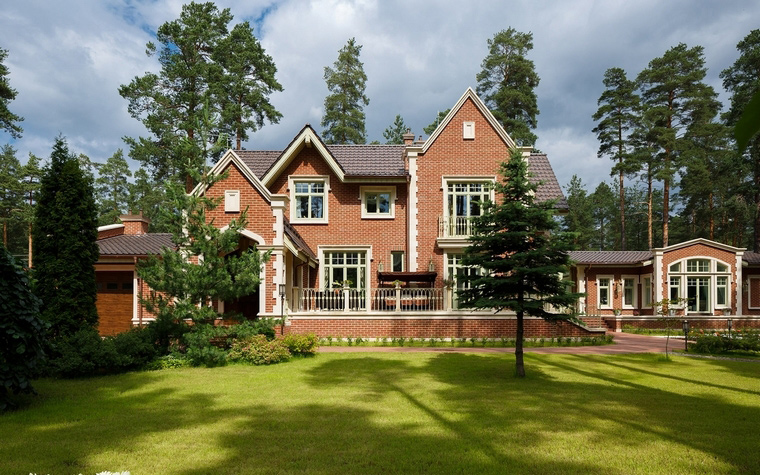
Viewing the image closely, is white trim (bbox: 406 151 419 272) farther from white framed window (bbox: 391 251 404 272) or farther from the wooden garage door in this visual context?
the wooden garage door

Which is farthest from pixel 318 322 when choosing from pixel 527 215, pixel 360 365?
pixel 527 215

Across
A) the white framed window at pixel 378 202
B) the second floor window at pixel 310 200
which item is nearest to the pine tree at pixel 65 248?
the second floor window at pixel 310 200

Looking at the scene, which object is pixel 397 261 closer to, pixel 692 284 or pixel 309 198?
pixel 309 198

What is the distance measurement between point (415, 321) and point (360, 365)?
16.7ft

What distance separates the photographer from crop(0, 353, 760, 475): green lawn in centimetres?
526

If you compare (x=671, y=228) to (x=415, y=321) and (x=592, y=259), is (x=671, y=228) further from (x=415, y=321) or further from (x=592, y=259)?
(x=415, y=321)

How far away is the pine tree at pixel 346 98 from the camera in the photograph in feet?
133

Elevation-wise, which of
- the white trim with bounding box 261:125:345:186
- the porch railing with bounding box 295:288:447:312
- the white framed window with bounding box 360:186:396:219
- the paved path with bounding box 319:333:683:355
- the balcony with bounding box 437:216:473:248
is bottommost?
the paved path with bounding box 319:333:683:355

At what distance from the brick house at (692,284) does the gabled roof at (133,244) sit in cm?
1875

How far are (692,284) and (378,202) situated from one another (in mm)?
17543

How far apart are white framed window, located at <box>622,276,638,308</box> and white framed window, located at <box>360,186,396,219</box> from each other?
53.8 ft

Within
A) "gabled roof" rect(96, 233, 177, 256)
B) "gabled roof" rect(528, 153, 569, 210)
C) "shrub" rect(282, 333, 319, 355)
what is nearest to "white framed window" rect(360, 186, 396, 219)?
"gabled roof" rect(528, 153, 569, 210)

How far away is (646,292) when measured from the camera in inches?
1065

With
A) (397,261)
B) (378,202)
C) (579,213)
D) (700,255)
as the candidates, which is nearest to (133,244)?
(378,202)
